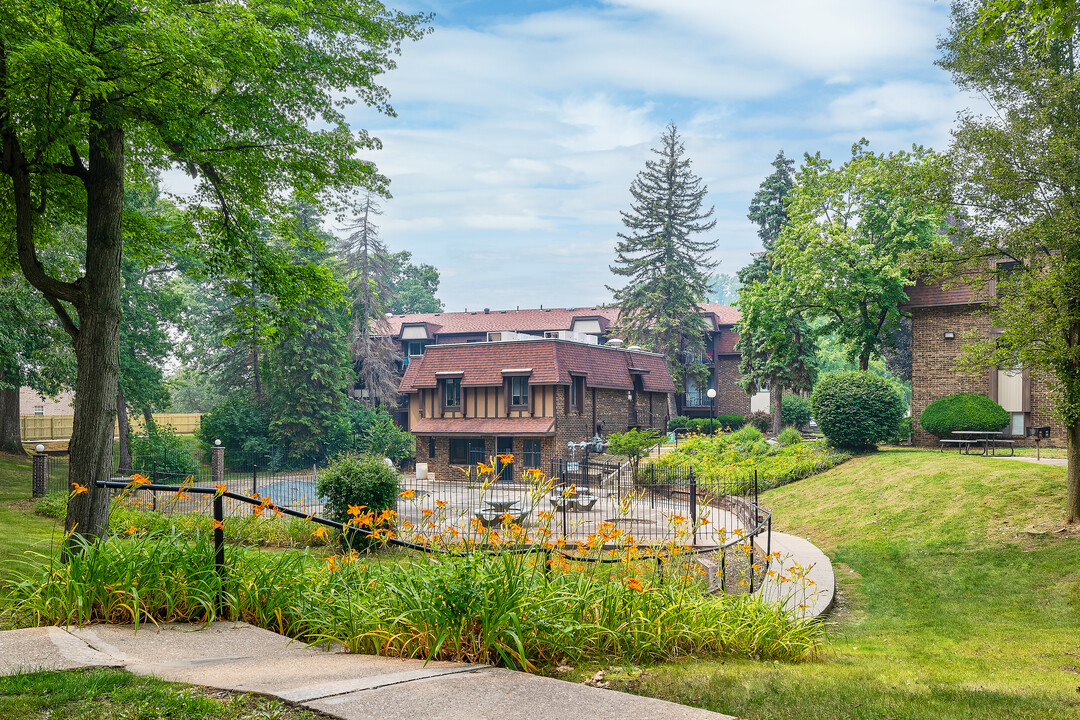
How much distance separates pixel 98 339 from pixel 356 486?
6.75 m

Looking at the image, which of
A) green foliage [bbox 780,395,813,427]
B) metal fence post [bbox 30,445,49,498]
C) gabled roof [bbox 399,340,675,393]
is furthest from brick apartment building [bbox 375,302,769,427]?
metal fence post [bbox 30,445,49,498]

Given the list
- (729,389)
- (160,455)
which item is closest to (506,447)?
(160,455)

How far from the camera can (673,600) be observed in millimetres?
6895

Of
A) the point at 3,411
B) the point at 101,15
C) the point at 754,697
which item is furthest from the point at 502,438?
the point at 754,697

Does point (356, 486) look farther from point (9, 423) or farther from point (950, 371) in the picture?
point (9, 423)

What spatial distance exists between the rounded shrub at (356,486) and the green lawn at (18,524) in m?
4.67

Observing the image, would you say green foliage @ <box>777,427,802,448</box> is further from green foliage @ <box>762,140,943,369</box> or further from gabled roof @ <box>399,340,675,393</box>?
gabled roof @ <box>399,340,675,393</box>

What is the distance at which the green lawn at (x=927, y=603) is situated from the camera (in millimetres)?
5121

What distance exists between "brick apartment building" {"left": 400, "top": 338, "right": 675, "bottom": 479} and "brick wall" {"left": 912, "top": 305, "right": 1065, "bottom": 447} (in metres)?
14.3

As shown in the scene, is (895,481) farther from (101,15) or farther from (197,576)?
(101,15)

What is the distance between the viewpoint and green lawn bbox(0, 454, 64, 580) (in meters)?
9.56

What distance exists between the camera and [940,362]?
27.5 m

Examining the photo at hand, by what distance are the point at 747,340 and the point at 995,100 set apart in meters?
24.7

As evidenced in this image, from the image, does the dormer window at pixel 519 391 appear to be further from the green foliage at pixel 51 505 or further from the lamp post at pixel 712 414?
the green foliage at pixel 51 505
